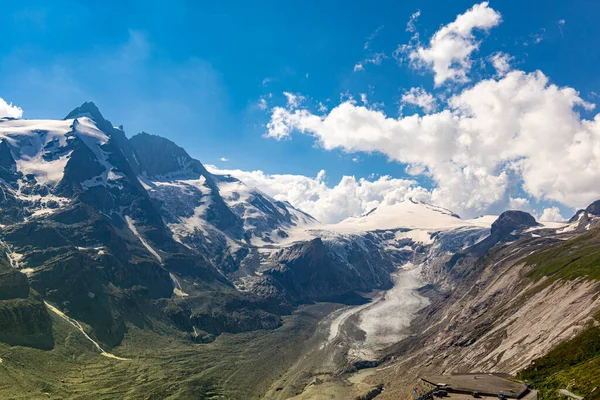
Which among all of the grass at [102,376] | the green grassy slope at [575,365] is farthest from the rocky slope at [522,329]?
the grass at [102,376]

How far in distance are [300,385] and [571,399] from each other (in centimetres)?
13997

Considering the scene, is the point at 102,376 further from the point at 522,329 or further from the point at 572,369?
the point at 522,329

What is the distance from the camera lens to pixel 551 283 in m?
171

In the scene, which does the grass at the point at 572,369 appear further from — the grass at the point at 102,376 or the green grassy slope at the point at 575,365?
the grass at the point at 102,376

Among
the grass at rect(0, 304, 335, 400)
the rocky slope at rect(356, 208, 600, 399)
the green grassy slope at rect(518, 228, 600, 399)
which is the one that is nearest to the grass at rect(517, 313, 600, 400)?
the green grassy slope at rect(518, 228, 600, 399)

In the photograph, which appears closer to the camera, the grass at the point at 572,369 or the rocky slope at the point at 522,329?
the grass at the point at 572,369

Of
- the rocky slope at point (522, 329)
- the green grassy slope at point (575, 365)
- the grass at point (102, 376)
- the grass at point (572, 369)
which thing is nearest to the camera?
the grass at point (572, 369)

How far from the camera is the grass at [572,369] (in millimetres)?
63281

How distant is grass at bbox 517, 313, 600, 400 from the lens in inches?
2491

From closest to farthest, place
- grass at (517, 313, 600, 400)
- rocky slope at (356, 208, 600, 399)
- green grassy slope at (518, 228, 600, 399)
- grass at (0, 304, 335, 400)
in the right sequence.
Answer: grass at (517, 313, 600, 400) < green grassy slope at (518, 228, 600, 399) < rocky slope at (356, 208, 600, 399) < grass at (0, 304, 335, 400)

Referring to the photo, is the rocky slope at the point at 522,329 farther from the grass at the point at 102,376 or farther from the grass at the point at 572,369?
the grass at the point at 102,376

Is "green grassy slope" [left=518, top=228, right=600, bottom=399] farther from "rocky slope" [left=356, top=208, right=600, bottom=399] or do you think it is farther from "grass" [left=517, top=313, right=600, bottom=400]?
"rocky slope" [left=356, top=208, right=600, bottom=399]

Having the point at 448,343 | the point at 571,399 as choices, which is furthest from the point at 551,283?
the point at 571,399

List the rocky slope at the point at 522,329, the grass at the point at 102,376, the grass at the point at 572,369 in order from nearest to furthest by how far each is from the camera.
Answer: the grass at the point at 572,369 → the rocky slope at the point at 522,329 → the grass at the point at 102,376
